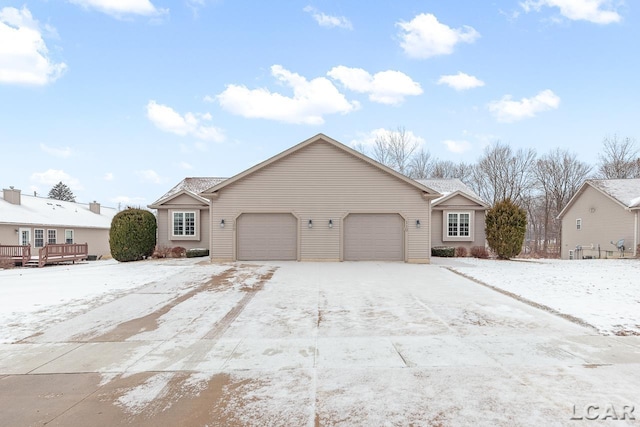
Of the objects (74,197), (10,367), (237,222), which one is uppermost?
(74,197)

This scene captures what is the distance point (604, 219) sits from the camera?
23016 mm

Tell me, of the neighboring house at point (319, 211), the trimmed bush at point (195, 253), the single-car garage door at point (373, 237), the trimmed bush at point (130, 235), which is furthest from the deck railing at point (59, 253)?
the single-car garage door at point (373, 237)

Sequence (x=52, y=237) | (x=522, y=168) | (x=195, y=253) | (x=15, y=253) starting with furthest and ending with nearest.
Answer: (x=522, y=168)
(x=52, y=237)
(x=195, y=253)
(x=15, y=253)

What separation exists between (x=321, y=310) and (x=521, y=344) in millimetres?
3593

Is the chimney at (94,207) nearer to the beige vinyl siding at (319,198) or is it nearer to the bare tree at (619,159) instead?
the beige vinyl siding at (319,198)

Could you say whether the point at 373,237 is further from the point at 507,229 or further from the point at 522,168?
the point at 522,168

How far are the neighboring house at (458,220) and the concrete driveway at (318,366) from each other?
12930mm

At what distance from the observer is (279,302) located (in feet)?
26.2

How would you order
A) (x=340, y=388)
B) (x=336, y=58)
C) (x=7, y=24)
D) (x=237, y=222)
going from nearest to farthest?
(x=340, y=388) → (x=7, y=24) → (x=237, y=222) → (x=336, y=58)

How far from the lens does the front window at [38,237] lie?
2547 cm

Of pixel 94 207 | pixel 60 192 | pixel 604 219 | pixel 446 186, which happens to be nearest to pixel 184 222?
pixel 446 186

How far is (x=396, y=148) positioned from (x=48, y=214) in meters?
30.6

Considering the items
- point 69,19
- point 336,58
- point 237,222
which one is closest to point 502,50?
point 336,58

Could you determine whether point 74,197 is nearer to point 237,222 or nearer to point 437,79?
point 237,222
